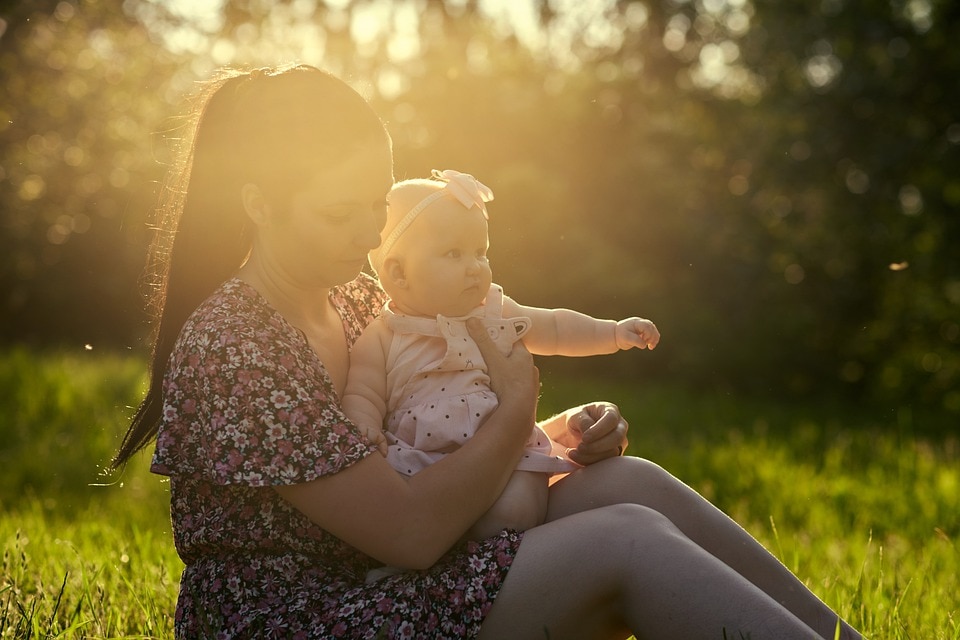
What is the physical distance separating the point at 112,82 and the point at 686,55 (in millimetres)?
11296

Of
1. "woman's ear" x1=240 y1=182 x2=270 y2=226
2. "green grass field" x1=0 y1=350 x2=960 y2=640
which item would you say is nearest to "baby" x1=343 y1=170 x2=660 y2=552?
"woman's ear" x1=240 y1=182 x2=270 y2=226

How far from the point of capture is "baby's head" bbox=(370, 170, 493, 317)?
8.54 ft

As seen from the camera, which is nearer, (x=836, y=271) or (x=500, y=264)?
(x=500, y=264)

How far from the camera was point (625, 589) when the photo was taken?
2156 millimetres

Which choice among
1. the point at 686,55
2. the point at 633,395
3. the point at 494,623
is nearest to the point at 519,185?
the point at 633,395

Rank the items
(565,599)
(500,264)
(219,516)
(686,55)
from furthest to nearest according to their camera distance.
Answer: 1. (686,55)
2. (500,264)
3. (219,516)
4. (565,599)

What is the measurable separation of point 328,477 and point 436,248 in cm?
69

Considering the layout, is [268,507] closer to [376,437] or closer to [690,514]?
[376,437]

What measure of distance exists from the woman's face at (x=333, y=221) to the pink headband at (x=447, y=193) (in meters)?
0.17

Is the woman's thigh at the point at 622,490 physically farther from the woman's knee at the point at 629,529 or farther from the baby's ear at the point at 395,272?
the baby's ear at the point at 395,272

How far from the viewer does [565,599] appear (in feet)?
7.10

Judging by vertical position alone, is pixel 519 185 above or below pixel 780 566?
below

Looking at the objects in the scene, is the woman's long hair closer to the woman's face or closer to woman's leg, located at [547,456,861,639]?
the woman's face

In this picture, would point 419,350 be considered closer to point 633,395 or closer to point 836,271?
point 633,395
